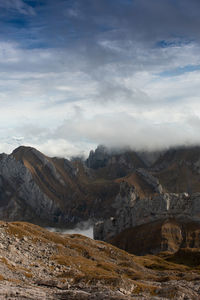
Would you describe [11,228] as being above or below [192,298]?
above

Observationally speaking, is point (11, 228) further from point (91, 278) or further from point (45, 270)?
point (91, 278)

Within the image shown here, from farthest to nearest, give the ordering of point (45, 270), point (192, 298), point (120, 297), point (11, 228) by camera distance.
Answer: point (11, 228), point (45, 270), point (192, 298), point (120, 297)

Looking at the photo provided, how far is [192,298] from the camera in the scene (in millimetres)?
78875

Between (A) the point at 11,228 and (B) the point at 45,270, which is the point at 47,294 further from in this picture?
(A) the point at 11,228

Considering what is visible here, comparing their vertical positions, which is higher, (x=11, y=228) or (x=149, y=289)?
(x=11, y=228)

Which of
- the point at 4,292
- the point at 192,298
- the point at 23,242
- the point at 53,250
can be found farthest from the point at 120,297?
the point at 53,250

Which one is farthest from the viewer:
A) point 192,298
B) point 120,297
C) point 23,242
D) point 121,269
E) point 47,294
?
point 121,269

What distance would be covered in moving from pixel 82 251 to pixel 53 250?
36971 millimetres

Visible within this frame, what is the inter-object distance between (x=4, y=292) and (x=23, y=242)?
96882 mm

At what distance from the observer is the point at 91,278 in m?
93.2

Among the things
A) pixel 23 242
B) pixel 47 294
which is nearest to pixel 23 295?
pixel 47 294

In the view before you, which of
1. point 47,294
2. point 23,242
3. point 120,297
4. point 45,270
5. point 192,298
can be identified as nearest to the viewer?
point 120,297

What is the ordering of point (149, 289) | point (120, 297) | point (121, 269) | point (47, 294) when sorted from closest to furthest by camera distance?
1. point (120, 297)
2. point (47, 294)
3. point (149, 289)
4. point (121, 269)

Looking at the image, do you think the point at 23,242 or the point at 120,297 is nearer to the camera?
the point at 120,297
